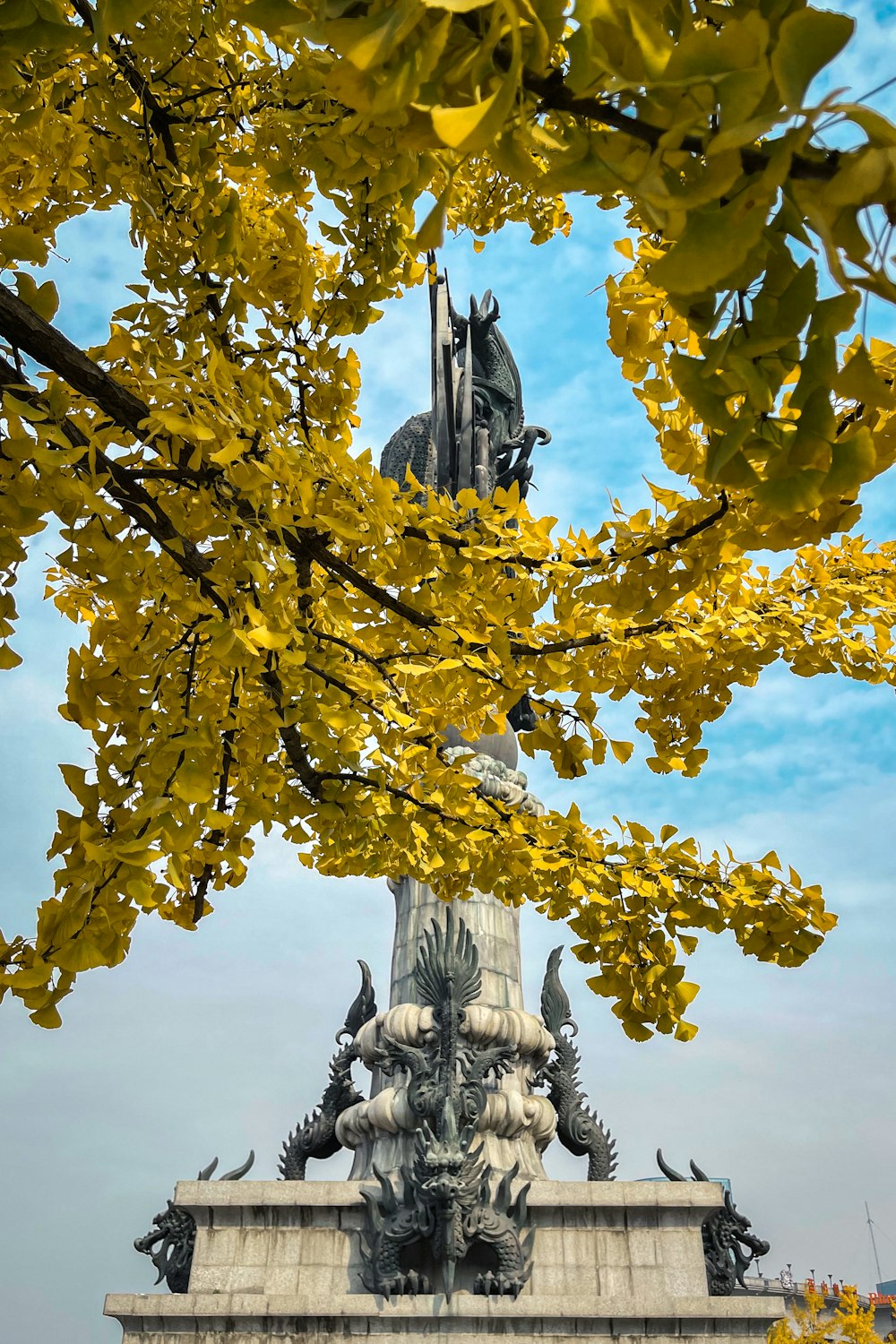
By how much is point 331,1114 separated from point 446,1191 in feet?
7.21

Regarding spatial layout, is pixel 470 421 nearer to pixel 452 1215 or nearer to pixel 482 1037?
pixel 482 1037

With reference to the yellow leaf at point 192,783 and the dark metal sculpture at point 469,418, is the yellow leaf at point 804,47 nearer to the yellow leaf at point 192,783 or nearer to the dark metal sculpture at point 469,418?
the yellow leaf at point 192,783

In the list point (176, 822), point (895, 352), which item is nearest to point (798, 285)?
point (895, 352)

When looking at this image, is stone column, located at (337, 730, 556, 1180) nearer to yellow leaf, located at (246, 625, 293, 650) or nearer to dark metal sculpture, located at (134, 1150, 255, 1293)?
dark metal sculpture, located at (134, 1150, 255, 1293)

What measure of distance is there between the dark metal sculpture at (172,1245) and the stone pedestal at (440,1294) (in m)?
0.18

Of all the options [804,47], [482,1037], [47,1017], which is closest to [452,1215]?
[482,1037]

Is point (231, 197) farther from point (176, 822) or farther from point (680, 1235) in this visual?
point (680, 1235)

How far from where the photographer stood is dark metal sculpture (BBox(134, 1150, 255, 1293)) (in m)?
8.02

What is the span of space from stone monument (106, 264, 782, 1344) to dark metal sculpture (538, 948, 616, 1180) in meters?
0.02

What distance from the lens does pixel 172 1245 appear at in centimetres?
816

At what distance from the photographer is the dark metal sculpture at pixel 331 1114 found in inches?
366

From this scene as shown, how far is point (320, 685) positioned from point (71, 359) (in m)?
1.02

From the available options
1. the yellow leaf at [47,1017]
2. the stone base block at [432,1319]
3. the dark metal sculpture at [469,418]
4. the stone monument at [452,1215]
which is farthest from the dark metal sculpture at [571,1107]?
the yellow leaf at [47,1017]

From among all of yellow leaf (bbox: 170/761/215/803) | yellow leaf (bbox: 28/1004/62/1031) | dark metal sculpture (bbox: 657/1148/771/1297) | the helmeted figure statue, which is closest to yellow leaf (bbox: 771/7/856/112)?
yellow leaf (bbox: 170/761/215/803)
